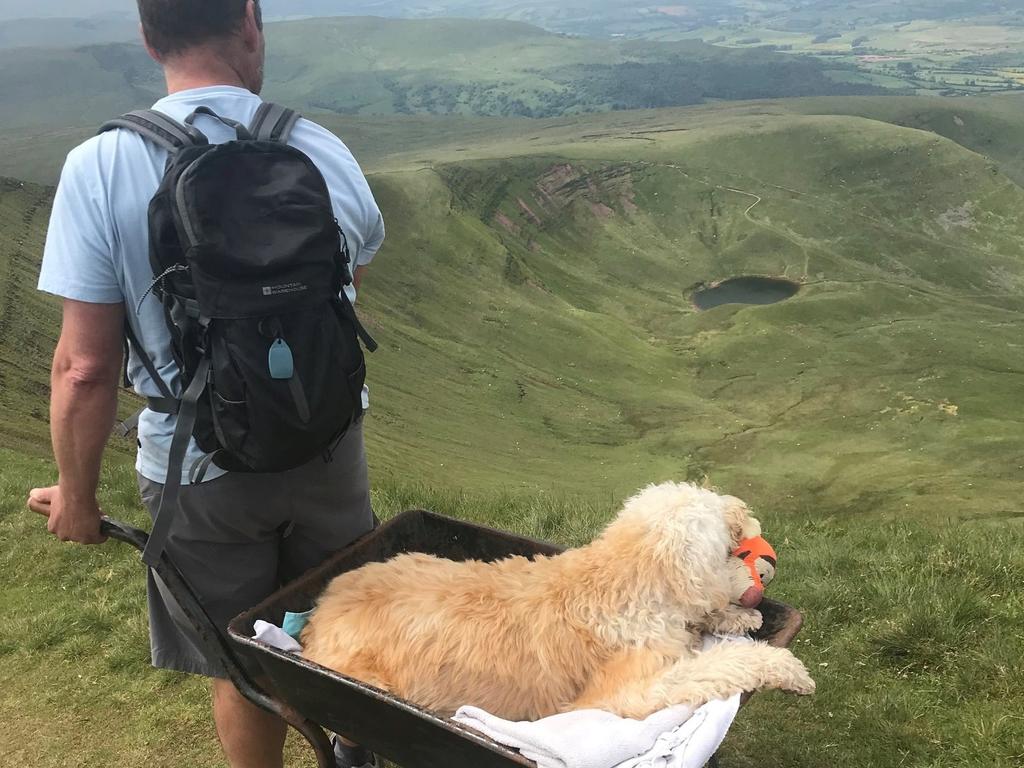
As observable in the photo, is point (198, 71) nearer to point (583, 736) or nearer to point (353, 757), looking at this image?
point (583, 736)

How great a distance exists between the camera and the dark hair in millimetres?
3164

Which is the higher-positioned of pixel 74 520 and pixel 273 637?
pixel 74 520

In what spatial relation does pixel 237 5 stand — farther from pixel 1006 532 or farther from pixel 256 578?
pixel 1006 532

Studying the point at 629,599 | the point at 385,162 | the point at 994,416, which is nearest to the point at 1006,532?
the point at 629,599

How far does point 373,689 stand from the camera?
312 centimetres

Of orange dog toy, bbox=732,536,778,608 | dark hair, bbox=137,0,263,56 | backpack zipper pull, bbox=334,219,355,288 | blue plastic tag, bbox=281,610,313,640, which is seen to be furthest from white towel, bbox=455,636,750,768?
dark hair, bbox=137,0,263,56

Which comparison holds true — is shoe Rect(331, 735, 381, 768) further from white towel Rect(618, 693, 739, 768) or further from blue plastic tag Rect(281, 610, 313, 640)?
white towel Rect(618, 693, 739, 768)

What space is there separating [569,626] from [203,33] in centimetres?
294

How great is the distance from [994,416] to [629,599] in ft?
216

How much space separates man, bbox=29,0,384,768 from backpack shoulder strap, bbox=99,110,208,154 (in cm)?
5

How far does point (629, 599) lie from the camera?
11.6 ft

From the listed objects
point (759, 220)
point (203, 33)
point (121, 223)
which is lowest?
point (759, 220)

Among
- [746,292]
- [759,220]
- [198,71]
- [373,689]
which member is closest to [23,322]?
[198,71]

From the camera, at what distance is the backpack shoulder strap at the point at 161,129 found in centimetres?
317
